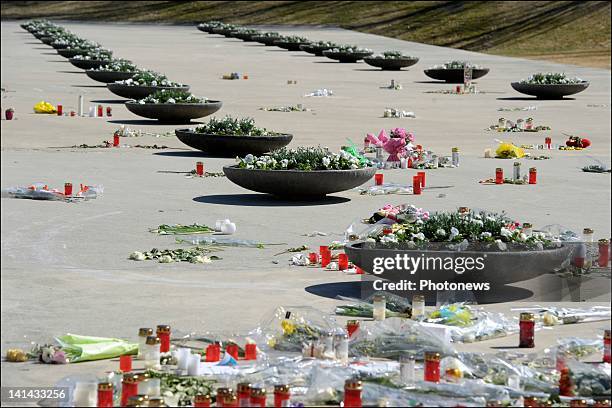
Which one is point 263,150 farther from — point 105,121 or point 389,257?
point 389,257

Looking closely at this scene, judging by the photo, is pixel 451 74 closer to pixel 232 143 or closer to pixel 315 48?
pixel 315 48

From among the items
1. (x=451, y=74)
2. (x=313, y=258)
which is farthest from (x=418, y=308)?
(x=451, y=74)

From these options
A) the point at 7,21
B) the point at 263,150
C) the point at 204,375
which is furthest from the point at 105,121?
the point at 7,21

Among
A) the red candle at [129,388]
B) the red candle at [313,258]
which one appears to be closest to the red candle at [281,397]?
the red candle at [129,388]

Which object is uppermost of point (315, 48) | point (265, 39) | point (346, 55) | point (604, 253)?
point (265, 39)

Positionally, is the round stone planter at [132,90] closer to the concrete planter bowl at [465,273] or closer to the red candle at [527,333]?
the concrete planter bowl at [465,273]

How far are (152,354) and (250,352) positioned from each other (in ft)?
2.52

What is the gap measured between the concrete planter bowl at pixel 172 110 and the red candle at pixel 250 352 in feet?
73.6

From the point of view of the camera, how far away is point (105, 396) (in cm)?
941

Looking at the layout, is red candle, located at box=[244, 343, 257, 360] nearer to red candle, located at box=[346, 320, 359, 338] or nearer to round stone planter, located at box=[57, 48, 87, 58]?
red candle, located at box=[346, 320, 359, 338]

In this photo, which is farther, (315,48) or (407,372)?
(315,48)

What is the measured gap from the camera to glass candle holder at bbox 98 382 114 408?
9.41m

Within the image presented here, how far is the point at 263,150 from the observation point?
86.6 ft

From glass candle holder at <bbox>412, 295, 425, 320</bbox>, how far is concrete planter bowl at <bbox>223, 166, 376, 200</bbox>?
7897 mm
